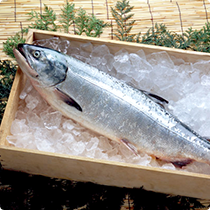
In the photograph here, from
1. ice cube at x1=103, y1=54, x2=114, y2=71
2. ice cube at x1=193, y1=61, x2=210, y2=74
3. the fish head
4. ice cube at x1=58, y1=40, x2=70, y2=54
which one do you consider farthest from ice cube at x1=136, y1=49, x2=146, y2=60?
the fish head

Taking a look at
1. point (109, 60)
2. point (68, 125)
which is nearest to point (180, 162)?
point (68, 125)

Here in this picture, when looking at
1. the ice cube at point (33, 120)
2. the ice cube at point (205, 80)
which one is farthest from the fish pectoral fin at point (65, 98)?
the ice cube at point (205, 80)

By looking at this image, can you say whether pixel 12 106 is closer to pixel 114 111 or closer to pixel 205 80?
pixel 114 111

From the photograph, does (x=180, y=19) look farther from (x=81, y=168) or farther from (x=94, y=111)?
(x=81, y=168)

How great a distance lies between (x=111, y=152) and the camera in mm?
2297

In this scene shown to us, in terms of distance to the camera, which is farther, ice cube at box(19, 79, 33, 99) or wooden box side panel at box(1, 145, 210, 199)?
ice cube at box(19, 79, 33, 99)

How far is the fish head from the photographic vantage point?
2.14 meters

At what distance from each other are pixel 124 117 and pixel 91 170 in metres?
0.45

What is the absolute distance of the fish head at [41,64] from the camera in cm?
214

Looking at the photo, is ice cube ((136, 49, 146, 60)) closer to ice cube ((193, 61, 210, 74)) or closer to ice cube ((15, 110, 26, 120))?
ice cube ((193, 61, 210, 74))

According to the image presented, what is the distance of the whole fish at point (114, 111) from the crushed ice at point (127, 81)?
12 centimetres

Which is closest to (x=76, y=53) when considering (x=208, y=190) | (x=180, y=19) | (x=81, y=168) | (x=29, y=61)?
(x=29, y=61)

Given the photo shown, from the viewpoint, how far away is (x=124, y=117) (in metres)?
2.21

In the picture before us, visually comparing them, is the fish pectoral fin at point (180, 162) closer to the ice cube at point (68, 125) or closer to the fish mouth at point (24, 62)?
the ice cube at point (68, 125)
